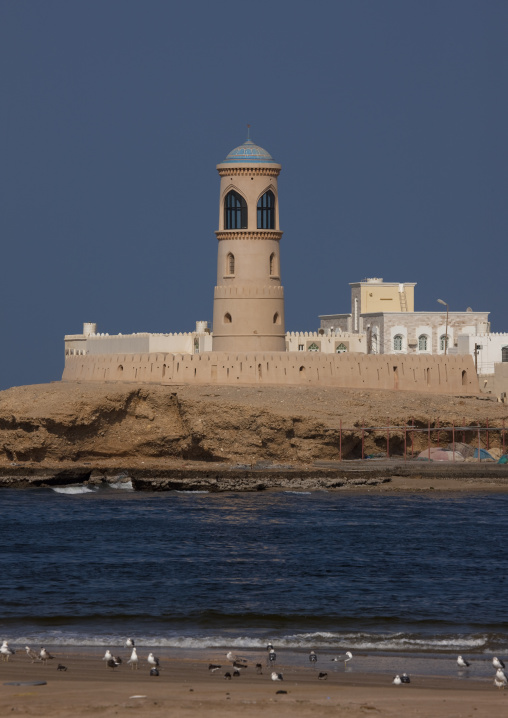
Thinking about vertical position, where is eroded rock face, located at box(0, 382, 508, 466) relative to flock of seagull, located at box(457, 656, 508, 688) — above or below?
above

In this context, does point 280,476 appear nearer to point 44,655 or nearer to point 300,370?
point 300,370

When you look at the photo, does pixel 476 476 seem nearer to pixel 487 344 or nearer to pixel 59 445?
pixel 59 445

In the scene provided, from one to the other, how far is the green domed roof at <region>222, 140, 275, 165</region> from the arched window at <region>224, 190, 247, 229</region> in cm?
135

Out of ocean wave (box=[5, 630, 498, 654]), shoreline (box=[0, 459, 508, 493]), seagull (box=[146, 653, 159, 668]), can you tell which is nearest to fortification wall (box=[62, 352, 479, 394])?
shoreline (box=[0, 459, 508, 493])

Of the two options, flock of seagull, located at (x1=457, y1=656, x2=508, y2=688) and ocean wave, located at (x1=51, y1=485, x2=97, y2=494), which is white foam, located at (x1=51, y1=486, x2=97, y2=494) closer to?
ocean wave, located at (x1=51, y1=485, x2=97, y2=494)

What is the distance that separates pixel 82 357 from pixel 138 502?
1889 centimetres

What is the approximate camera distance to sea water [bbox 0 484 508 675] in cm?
2123

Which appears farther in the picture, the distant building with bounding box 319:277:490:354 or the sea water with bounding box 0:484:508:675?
the distant building with bounding box 319:277:490:354

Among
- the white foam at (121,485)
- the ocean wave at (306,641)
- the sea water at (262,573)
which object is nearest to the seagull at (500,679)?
the sea water at (262,573)

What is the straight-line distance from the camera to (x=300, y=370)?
2127 inches

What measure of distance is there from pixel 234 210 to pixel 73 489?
15.2m

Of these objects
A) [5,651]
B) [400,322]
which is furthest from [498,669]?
[400,322]

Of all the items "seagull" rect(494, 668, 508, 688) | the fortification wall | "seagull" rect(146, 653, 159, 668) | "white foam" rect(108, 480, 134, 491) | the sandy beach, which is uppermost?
the fortification wall

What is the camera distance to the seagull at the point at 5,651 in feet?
60.9
